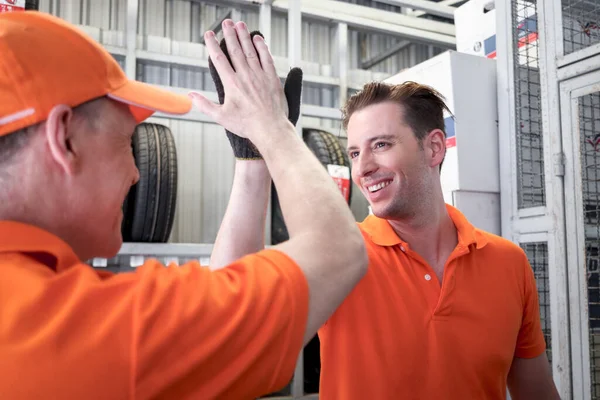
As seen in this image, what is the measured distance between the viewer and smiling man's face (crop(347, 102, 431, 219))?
6.17ft

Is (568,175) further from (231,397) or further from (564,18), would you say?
(231,397)

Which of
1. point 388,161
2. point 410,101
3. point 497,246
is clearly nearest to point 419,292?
point 497,246

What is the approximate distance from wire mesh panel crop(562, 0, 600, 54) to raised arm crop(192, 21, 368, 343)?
7.52 ft

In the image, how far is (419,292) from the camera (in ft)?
5.55

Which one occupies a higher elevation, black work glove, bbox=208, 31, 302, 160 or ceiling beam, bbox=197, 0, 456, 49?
ceiling beam, bbox=197, 0, 456, 49

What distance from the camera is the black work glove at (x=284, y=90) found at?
1.14m

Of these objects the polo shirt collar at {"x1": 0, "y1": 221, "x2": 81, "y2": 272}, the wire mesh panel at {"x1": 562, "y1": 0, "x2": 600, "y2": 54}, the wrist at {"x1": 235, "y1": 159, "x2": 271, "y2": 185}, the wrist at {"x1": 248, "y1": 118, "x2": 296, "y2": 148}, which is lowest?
the polo shirt collar at {"x1": 0, "y1": 221, "x2": 81, "y2": 272}

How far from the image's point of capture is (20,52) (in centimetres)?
76

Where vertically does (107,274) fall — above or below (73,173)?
below

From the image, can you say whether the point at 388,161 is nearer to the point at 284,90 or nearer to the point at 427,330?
the point at 427,330

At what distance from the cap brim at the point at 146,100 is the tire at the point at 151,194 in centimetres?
258

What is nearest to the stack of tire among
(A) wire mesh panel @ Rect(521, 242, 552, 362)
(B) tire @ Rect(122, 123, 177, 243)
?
(B) tire @ Rect(122, 123, 177, 243)

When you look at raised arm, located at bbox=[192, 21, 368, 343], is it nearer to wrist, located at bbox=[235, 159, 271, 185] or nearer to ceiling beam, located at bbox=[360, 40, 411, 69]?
wrist, located at bbox=[235, 159, 271, 185]

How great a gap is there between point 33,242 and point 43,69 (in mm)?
262
